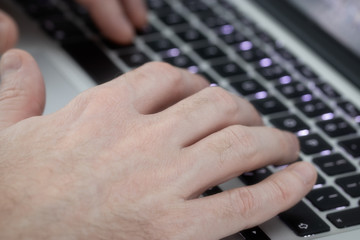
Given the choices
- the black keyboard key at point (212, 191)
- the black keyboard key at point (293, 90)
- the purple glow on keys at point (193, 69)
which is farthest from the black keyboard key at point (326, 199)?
the purple glow on keys at point (193, 69)

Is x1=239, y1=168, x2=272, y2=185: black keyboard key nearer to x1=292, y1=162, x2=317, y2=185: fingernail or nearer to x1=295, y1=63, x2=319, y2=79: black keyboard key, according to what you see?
x1=292, y1=162, x2=317, y2=185: fingernail

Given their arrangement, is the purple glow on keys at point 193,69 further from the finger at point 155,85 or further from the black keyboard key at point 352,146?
the black keyboard key at point 352,146

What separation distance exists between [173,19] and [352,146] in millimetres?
450

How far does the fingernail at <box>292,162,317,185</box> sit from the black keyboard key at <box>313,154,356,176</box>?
10 centimetres

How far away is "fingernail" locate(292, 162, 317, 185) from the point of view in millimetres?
770

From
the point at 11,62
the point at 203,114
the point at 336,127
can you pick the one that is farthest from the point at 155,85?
the point at 336,127

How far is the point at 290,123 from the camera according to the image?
960 mm

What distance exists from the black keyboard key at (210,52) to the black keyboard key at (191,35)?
1.4 inches

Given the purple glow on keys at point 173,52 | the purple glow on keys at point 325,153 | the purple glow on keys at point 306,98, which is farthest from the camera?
the purple glow on keys at point 173,52

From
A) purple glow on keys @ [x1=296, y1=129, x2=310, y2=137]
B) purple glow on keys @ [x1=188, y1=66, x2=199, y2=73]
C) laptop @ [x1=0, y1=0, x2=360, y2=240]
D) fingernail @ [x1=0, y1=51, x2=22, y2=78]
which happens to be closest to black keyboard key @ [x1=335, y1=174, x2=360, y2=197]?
laptop @ [x1=0, y1=0, x2=360, y2=240]

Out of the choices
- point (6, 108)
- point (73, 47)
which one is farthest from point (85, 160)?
point (73, 47)

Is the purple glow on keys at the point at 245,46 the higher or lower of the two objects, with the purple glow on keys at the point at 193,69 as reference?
lower

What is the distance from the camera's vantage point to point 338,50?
3.50 feet

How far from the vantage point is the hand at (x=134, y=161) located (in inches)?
27.0
